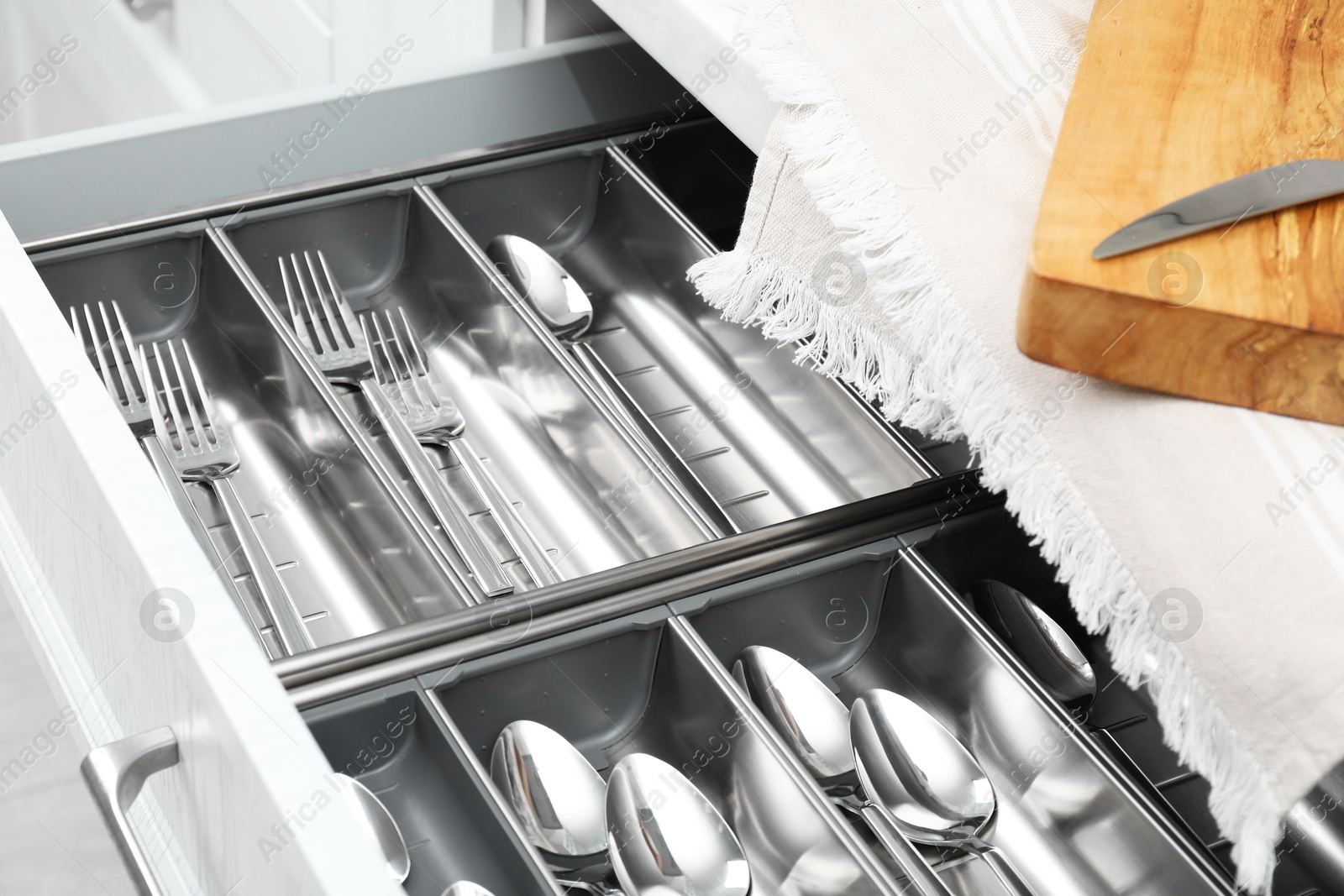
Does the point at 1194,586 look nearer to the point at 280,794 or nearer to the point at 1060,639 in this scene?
the point at 1060,639

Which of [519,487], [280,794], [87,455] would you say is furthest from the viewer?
[519,487]

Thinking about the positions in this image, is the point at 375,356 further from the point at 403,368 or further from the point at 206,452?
the point at 206,452

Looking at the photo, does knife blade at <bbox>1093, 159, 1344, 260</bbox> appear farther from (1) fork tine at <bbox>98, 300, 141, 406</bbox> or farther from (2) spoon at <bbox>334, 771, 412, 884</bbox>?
(1) fork tine at <bbox>98, 300, 141, 406</bbox>

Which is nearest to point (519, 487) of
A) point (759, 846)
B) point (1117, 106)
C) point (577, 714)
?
point (577, 714)

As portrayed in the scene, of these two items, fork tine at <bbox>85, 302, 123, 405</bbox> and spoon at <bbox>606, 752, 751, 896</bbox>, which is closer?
spoon at <bbox>606, 752, 751, 896</bbox>

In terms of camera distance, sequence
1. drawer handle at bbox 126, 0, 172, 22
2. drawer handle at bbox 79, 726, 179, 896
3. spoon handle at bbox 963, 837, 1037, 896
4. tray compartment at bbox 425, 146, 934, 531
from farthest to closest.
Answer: drawer handle at bbox 126, 0, 172, 22 → tray compartment at bbox 425, 146, 934, 531 → spoon handle at bbox 963, 837, 1037, 896 → drawer handle at bbox 79, 726, 179, 896

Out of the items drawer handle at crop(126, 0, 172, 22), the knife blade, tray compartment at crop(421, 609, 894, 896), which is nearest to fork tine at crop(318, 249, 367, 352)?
tray compartment at crop(421, 609, 894, 896)

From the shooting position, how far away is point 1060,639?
76 cm

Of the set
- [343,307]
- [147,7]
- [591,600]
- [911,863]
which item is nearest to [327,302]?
[343,307]

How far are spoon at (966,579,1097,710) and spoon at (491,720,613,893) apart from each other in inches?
11.1

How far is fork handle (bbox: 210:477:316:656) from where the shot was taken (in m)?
0.72

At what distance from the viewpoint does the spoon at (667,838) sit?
1.99 feet

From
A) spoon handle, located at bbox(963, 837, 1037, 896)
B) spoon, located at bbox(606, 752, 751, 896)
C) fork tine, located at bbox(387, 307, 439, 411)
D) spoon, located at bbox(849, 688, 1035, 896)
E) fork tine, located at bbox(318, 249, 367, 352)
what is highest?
fork tine, located at bbox(318, 249, 367, 352)

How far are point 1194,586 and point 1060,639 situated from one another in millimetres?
258
